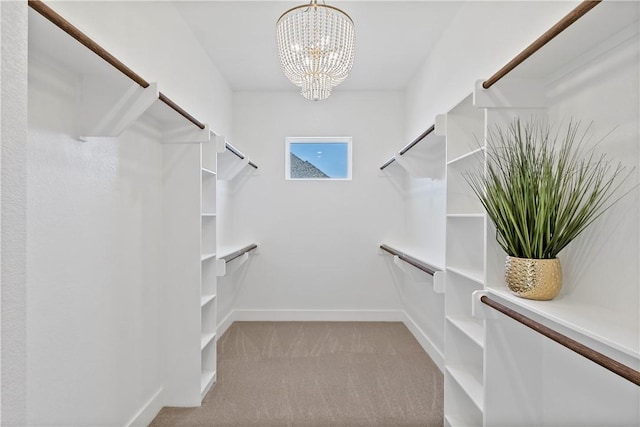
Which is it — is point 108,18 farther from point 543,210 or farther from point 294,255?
point 294,255

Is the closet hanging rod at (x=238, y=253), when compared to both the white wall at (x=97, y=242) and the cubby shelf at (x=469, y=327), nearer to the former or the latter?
the white wall at (x=97, y=242)

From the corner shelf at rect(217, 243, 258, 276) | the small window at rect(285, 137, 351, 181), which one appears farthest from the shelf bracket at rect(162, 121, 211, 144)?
the small window at rect(285, 137, 351, 181)

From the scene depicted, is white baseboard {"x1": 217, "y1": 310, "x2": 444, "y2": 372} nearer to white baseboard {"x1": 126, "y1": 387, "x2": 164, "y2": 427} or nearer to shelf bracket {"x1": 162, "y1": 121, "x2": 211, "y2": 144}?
white baseboard {"x1": 126, "y1": 387, "x2": 164, "y2": 427}

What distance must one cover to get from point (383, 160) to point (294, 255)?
4.67ft

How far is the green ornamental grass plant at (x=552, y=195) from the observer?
3.72 ft

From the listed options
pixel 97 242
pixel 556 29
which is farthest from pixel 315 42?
pixel 97 242

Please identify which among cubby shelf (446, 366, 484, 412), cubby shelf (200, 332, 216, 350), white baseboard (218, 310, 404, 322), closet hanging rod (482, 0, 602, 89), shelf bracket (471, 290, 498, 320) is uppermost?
closet hanging rod (482, 0, 602, 89)

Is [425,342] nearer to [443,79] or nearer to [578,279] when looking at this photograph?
[578,279]

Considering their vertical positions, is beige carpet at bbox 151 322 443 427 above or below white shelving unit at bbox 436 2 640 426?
below

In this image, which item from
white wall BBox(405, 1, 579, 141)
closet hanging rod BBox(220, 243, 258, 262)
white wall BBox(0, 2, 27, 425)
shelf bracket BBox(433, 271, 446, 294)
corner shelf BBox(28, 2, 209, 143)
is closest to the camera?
white wall BBox(0, 2, 27, 425)

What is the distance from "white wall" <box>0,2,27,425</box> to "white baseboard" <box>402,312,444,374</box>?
257cm

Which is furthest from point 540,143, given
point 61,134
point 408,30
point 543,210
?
point 61,134

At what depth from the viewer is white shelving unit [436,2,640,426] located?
3.37 feet

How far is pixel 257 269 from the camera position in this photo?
3.83 metres
